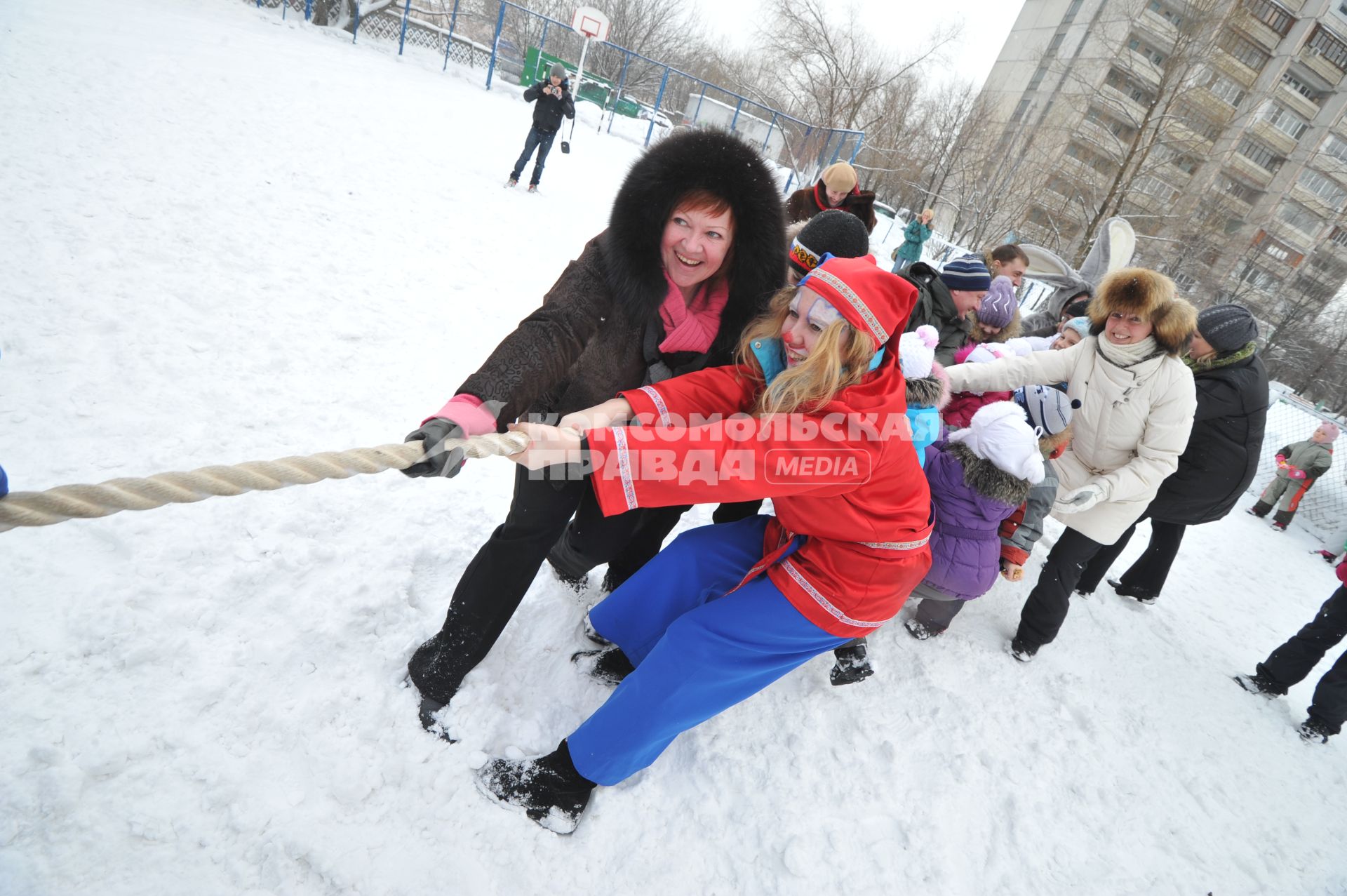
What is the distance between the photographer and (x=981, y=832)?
217 centimetres

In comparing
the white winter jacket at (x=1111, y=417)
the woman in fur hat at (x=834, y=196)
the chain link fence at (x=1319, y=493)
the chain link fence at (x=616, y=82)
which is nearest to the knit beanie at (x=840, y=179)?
the woman in fur hat at (x=834, y=196)

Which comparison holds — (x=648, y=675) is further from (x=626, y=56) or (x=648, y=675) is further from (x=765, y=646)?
(x=626, y=56)

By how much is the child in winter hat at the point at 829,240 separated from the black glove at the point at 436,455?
1603 millimetres

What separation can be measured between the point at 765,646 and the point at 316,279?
13.7 feet

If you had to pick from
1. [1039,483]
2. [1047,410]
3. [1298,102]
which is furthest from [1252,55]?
[1039,483]

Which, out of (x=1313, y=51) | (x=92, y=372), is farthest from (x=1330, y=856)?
(x=1313, y=51)

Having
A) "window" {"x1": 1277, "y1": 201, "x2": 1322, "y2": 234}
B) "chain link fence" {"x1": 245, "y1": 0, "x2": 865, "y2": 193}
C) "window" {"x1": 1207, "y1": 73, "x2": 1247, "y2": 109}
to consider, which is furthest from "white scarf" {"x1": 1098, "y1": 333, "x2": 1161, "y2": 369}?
"window" {"x1": 1277, "y1": 201, "x2": 1322, "y2": 234}

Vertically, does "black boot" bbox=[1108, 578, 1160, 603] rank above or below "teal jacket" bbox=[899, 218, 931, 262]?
below

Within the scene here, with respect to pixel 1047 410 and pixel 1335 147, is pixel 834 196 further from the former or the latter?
pixel 1335 147

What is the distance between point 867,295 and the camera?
160 cm

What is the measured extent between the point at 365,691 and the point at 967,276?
351 cm

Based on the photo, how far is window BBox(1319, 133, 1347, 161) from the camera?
3650 centimetres

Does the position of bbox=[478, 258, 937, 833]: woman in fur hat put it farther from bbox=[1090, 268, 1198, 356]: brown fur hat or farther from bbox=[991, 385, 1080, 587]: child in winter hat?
bbox=[1090, 268, 1198, 356]: brown fur hat

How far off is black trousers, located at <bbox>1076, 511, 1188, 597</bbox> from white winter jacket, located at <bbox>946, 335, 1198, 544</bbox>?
2.66 ft
